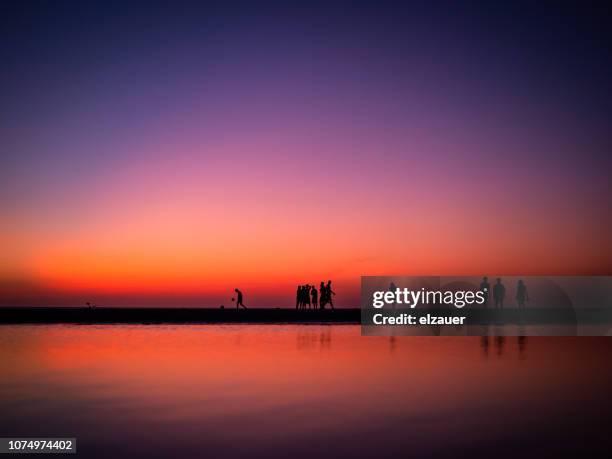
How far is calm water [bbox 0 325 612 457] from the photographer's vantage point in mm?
9750

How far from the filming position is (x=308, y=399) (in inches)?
520

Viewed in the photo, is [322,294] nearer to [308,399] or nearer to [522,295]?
[522,295]

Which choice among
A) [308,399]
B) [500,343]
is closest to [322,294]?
[500,343]

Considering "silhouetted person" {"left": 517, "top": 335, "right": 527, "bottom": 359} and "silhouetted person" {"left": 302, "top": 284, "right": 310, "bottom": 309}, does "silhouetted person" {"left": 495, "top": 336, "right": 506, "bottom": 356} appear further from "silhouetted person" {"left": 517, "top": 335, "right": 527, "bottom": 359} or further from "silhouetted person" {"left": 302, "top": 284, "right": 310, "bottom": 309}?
"silhouetted person" {"left": 302, "top": 284, "right": 310, "bottom": 309}

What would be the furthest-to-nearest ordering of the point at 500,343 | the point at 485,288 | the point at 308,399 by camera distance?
the point at 485,288
the point at 500,343
the point at 308,399

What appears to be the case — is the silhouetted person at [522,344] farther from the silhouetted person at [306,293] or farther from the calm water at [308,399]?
the silhouetted person at [306,293]

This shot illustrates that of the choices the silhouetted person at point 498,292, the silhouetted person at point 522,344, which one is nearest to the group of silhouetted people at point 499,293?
the silhouetted person at point 498,292

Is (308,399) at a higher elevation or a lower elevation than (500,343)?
lower

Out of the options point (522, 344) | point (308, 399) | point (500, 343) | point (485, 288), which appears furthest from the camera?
point (485, 288)

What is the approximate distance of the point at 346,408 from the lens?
40.3 ft

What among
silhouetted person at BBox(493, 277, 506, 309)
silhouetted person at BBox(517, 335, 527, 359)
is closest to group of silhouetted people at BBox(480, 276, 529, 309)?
silhouetted person at BBox(493, 277, 506, 309)

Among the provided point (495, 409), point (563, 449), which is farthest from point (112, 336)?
point (563, 449)

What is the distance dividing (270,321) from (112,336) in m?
14.1

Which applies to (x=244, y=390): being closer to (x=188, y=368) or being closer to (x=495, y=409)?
(x=188, y=368)
